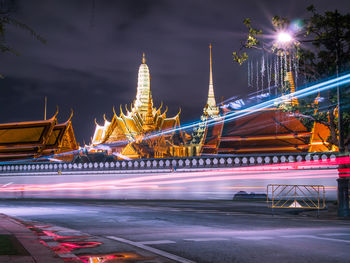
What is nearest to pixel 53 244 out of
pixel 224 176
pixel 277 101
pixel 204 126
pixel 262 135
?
Result: pixel 277 101

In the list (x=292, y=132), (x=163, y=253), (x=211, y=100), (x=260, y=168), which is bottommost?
(x=163, y=253)

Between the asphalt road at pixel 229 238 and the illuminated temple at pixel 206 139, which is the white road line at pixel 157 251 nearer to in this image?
the asphalt road at pixel 229 238

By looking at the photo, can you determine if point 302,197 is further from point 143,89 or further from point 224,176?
point 143,89

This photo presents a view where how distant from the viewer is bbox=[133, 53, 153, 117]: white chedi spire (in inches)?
2936

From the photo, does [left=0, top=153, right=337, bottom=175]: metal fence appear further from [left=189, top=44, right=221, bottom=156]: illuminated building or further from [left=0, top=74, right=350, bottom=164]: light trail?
[left=189, top=44, right=221, bottom=156]: illuminated building

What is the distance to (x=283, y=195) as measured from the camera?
82.8ft

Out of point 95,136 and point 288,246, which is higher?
point 95,136

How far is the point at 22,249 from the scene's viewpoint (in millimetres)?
7434

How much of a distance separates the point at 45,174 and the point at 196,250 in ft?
96.0

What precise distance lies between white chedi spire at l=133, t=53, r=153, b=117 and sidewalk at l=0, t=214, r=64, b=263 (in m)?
63.3

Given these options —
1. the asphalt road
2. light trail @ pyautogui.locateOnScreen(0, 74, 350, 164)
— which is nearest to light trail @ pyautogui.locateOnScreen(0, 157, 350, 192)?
light trail @ pyautogui.locateOnScreen(0, 74, 350, 164)

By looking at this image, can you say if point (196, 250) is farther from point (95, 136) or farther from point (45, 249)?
point (95, 136)

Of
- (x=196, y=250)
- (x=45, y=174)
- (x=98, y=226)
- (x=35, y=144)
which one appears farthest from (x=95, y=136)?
(x=196, y=250)

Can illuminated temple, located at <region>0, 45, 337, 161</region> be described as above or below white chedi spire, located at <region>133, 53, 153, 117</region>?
below
